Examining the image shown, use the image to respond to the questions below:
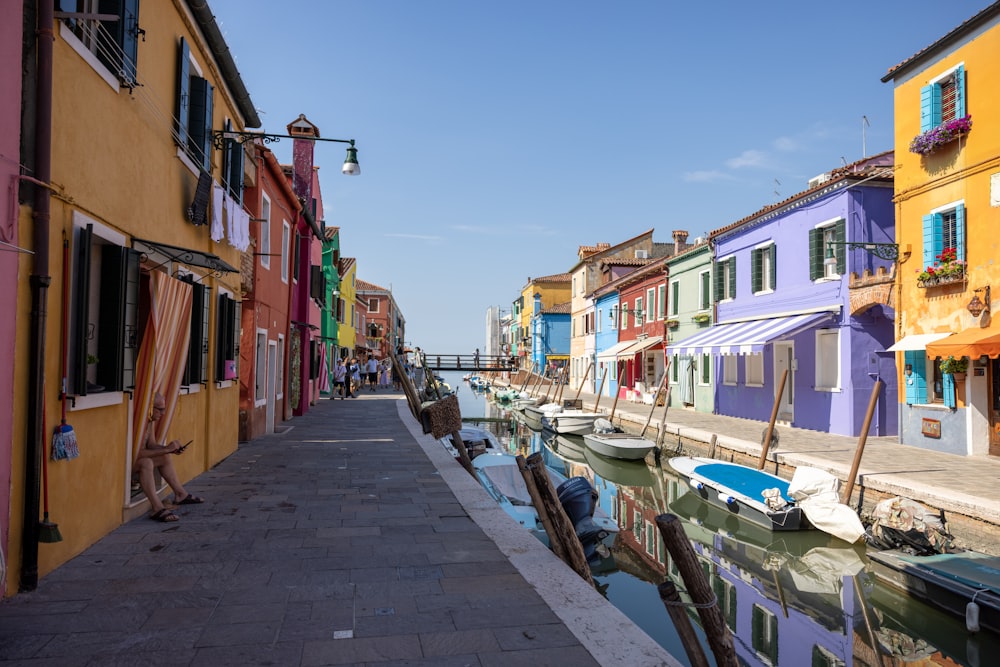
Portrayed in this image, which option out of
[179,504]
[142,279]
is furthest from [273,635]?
[142,279]

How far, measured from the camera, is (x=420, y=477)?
9.52 metres

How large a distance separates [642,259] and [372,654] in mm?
38775

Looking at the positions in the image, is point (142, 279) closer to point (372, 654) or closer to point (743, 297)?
point (372, 654)

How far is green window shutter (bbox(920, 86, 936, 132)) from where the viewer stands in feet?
45.3

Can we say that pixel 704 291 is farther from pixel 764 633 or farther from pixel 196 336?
pixel 196 336

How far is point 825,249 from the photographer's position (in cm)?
1755

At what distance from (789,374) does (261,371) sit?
13.4 meters

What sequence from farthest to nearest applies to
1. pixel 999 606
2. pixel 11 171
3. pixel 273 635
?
pixel 999 606 → pixel 11 171 → pixel 273 635

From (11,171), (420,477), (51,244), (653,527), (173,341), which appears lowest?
(653,527)

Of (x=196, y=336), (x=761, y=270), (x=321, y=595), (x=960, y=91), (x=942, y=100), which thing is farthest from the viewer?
(x=761, y=270)

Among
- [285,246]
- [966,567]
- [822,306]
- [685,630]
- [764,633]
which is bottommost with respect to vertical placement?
[764,633]

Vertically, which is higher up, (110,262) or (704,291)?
(704,291)

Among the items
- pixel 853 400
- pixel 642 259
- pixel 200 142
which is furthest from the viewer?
pixel 642 259

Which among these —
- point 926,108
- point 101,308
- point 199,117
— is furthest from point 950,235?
point 101,308
